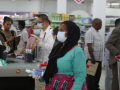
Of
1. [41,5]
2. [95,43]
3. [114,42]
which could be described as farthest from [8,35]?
[41,5]

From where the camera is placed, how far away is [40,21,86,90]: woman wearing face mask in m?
1.77

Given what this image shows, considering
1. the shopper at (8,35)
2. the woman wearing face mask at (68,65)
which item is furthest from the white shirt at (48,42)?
the woman wearing face mask at (68,65)

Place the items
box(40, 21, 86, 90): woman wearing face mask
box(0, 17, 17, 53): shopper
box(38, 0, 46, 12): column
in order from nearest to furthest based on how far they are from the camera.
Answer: box(40, 21, 86, 90): woman wearing face mask
box(0, 17, 17, 53): shopper
box(38, 0, 46, 12): column

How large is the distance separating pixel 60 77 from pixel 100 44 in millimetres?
2794

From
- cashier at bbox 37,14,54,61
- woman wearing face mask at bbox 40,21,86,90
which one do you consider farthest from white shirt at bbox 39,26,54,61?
woman wearing face mask at bbox 40,21,86,90

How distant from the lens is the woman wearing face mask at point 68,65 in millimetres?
1771

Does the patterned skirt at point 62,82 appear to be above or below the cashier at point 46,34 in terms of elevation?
below

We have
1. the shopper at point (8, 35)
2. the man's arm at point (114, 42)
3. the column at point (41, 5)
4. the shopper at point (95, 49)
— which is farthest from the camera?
the column at point (41, 5)

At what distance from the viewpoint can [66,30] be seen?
75.2 inches

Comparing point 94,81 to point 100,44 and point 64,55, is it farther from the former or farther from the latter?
point 64,55

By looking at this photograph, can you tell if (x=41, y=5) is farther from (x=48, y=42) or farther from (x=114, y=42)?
(x=48, y=42)

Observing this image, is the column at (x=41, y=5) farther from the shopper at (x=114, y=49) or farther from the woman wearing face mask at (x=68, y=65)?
the woman wearing face mask at (x=68, y=65)

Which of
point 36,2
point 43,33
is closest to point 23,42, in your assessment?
point 43,33

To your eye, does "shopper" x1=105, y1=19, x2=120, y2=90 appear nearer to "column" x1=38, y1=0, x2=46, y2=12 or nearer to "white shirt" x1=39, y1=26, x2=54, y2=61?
"white shirt" x1=39, y1=26, x2=54, y2=61
